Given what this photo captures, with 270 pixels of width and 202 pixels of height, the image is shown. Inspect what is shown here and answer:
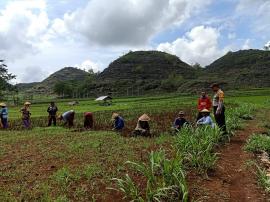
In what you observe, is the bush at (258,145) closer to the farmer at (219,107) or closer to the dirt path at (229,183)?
the dirt path at (229,183)

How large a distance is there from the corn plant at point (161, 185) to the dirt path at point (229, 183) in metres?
0.34

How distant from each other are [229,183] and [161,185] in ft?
6.40

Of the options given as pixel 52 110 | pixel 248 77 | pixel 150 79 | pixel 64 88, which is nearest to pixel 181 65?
pixel 150 79

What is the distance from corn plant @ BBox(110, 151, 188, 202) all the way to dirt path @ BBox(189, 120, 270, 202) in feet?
1.11

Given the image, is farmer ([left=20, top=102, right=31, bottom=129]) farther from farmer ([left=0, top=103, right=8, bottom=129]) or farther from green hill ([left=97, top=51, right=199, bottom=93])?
green hill ([left=97, top=51, right=199, bottom=93])

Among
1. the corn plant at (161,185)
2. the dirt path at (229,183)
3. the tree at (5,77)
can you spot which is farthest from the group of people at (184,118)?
the tree at (5,77)

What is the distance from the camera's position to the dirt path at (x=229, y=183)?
761 centimetres

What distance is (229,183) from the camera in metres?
8.55

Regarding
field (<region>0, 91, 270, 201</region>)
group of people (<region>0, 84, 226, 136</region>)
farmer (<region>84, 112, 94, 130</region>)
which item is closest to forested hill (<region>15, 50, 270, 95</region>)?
group of people (<region>0, 84, 226, 136</region>)

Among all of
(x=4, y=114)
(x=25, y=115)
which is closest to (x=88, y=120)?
(x=25, y=115)

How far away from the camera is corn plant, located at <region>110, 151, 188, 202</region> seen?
7020 millimetres

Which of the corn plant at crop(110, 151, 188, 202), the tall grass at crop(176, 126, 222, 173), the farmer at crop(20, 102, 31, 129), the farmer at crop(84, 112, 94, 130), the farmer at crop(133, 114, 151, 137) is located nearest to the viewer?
the corn plant at crop(110, 151, 188, 202)

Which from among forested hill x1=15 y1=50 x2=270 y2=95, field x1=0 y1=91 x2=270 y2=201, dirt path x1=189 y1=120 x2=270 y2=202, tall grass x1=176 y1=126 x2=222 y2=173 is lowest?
Result: dirt path x1=189 y1=120 x2=270 y2=202

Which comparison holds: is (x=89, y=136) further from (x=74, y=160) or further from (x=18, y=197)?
(x=18, y=197)
